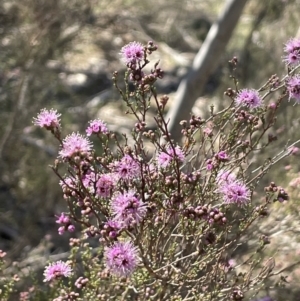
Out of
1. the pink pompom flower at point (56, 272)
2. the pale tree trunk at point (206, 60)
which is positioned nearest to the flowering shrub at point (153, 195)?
the pink pompom flower at point (56, 272)

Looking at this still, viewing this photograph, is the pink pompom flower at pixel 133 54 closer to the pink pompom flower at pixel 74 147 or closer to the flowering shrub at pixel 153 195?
the flowering shrub at pixel 153 195

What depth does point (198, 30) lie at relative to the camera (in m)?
9.18

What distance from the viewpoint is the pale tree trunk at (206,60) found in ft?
11.0

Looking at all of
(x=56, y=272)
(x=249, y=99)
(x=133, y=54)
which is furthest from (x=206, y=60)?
(x=56, y=272)

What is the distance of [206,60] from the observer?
3.41 metres

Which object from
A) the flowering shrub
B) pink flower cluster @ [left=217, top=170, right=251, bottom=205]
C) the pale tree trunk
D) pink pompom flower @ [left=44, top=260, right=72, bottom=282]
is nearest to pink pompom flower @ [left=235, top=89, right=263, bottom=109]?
the flowering shrub

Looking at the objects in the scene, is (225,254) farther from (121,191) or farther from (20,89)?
(20,89)

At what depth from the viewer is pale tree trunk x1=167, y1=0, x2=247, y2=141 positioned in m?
3.36

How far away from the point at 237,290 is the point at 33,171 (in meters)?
3.51

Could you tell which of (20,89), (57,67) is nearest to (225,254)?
(20,89)

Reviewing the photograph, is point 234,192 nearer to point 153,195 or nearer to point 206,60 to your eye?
point 153,195

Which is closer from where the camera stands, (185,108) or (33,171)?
(185,108)

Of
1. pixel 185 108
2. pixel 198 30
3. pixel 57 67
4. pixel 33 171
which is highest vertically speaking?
pixel 198 30

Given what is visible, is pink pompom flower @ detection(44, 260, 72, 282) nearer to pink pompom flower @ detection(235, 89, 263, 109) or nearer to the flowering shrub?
the flowering shrub
